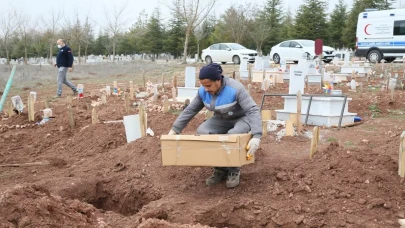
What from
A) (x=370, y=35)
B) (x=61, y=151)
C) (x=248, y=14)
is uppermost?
(x=248, y=14)

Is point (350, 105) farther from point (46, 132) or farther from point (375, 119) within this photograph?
point (46, 132)

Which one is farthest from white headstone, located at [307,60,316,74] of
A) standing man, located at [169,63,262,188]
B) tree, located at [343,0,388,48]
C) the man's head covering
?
tree, located at [343,0,388,48]

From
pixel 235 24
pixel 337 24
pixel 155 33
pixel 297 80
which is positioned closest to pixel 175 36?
pixel 155 33

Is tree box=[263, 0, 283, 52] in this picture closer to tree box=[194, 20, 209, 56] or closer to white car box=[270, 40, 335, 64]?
tree box=[194, 20, 209, 56]

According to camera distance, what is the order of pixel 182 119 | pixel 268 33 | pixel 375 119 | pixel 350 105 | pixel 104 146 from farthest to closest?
pixel 268 33 → pixel 350 105 → pixel 375 119 → pixel 104 146 → pixel 182 119

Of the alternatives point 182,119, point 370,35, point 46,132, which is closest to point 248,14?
point 370,35

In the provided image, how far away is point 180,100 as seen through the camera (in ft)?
35.1

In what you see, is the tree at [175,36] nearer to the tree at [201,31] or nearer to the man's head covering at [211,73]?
the tree at [201,31]

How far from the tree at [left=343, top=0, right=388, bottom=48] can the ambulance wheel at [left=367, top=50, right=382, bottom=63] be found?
18.1 meters

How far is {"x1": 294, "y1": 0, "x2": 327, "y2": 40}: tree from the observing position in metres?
40.2

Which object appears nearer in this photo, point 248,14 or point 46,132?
point 46,132

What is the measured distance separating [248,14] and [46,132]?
120ft

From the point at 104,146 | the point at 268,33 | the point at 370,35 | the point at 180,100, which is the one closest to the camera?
the point at 104,146

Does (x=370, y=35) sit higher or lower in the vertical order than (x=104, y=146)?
higher
